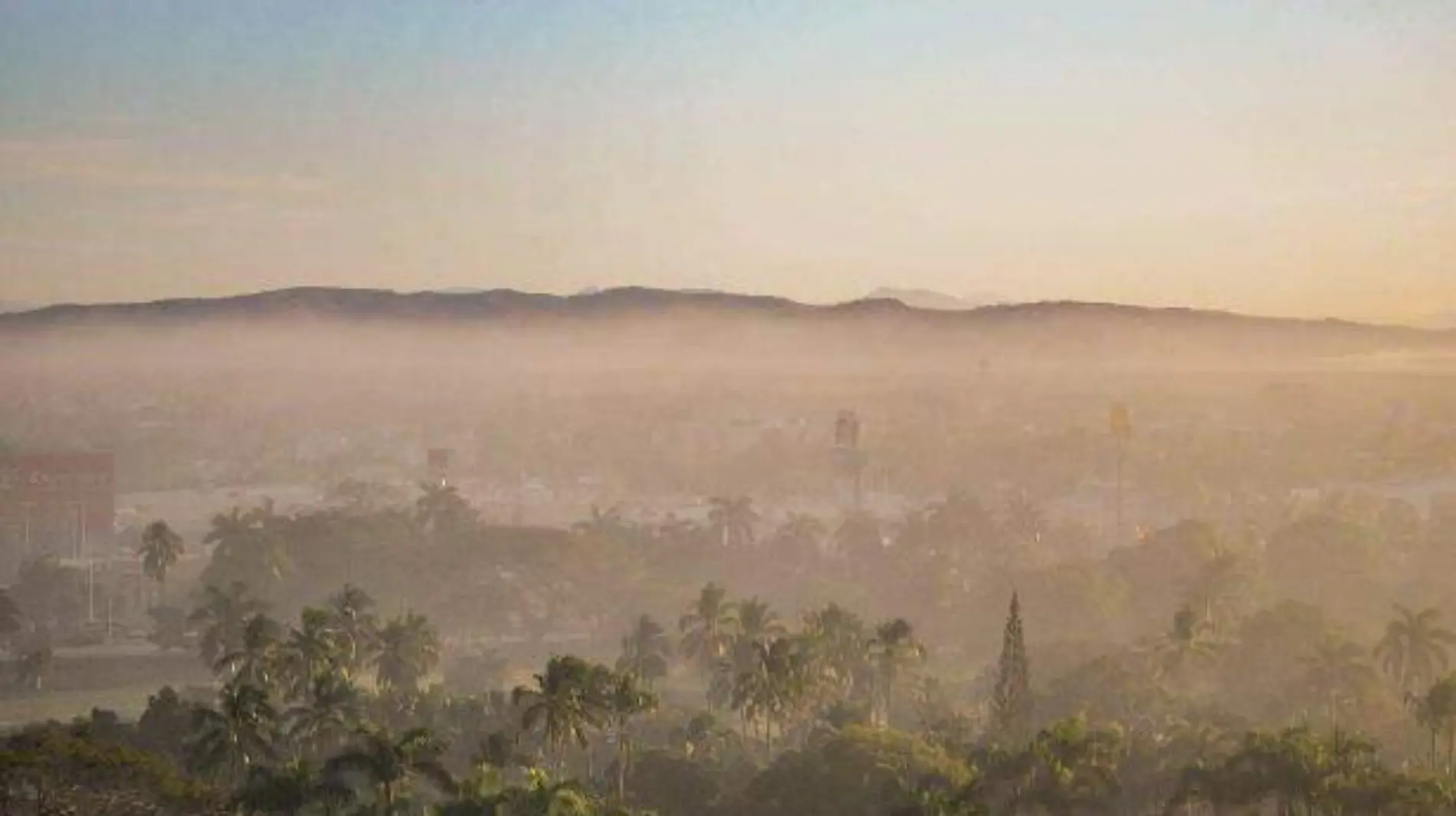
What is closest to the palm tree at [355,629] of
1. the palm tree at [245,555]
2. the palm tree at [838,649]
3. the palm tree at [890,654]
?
the palm tree at [838,649]

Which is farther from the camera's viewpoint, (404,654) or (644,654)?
(644,654)

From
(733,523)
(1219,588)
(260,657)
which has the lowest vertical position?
(733,523)

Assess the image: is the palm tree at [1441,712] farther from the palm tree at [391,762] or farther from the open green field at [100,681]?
the open green field at [100,681]

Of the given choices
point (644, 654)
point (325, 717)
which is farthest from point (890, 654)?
point (325, 717)

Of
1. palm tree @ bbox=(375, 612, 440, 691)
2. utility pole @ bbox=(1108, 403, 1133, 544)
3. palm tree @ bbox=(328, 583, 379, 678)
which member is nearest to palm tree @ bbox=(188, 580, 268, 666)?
palm tree @ bbox=(328, 583, 379, 678)

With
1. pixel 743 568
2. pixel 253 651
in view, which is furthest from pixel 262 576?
pixel 253 651

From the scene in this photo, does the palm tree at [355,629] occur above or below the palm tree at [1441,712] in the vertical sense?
below

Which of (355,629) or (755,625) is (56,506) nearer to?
(355,629)
